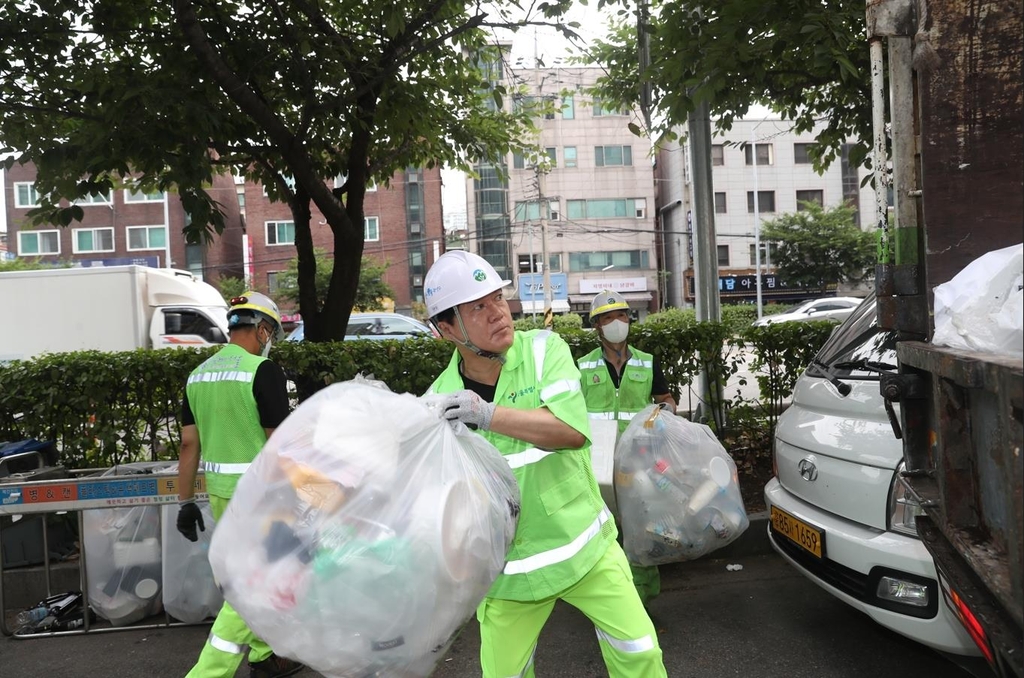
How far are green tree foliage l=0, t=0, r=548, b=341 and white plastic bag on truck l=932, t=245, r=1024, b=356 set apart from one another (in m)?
4.16

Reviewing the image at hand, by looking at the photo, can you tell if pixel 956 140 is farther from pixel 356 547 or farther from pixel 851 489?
pixel 356 547

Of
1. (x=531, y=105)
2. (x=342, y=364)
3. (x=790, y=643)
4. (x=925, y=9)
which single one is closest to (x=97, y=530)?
(x=342, y=364)

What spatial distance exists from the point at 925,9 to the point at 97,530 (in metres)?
4.60

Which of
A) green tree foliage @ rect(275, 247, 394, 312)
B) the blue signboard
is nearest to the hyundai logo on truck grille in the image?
green tree foliage @ rect(275, 247, 394, 312)

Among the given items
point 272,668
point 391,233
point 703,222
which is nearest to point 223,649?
point 272,668

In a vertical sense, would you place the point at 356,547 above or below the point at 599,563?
above

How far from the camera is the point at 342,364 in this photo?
209 inches

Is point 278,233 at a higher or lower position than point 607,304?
higher

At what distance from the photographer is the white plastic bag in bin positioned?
13.2 ft

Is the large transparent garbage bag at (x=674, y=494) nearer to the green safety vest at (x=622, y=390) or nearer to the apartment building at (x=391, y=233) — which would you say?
the green safety vest at (x=622, y=390)

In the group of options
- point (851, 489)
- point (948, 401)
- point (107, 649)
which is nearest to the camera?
point (948, 401)

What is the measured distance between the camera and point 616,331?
444cm

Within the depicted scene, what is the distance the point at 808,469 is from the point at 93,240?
42.4 metres

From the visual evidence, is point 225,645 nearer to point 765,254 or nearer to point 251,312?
point 251,312
